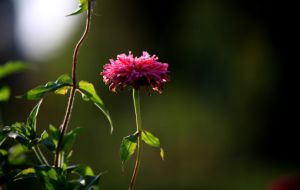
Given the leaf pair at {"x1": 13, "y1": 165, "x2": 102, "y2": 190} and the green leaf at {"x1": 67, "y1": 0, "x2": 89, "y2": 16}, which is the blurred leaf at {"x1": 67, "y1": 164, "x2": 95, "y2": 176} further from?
the green leaf at {"x1": 67, "y1": 0, "x2": 89, "y2": 16}

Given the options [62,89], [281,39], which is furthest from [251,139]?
[62,89]

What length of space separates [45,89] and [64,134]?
9 cm

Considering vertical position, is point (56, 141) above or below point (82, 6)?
below

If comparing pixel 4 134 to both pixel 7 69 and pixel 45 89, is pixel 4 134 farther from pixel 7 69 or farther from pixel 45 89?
pixel 7 69

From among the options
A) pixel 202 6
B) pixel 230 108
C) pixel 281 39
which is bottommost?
pixel 230 108

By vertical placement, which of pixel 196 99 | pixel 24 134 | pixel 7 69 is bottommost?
pixel 196 99

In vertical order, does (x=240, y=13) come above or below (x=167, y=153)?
above

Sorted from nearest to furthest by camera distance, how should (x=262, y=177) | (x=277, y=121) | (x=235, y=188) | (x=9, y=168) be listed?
(x=9, y=168), (x=235, y=188), (x=262, y=177), (x=277, y=121)

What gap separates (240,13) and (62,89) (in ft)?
22.2

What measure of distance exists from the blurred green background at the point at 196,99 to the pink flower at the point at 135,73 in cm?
593

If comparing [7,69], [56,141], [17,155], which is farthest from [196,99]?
[17,155]

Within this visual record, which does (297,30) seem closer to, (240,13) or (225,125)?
(240,13)

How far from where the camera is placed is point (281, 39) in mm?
7211

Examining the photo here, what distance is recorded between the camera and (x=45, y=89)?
907mm
